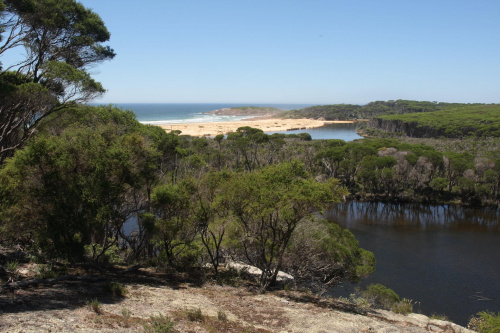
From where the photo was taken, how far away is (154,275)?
53.1 feet

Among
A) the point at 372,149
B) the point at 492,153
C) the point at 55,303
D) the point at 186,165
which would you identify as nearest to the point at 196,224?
the point at 55,303

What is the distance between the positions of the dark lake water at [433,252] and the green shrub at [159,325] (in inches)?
612

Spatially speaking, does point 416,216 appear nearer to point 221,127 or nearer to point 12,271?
point 12,271

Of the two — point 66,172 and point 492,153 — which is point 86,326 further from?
point 492,153

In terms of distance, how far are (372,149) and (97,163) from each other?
1867 inches

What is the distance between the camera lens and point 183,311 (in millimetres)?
11195

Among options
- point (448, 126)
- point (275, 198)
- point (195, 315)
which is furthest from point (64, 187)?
point (448, 126)

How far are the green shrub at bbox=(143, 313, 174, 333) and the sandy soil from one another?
22 cm

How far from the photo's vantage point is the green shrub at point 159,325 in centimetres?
909

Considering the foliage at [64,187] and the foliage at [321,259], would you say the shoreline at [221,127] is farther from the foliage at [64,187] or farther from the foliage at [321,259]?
the foliage at [64,187]

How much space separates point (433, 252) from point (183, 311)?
25686 mm

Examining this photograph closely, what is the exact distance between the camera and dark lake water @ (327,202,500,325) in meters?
22.3

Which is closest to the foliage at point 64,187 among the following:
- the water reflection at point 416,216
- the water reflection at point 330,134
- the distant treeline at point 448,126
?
the water reflection at point 416,216

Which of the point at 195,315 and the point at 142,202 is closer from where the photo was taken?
the point at 195,315
